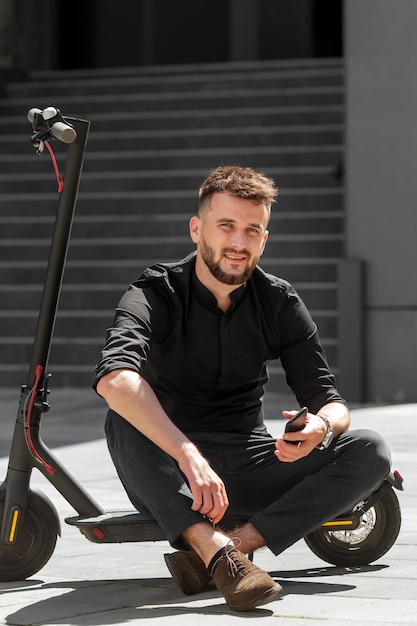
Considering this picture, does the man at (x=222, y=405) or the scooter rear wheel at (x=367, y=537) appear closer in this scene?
the man at (x=222, y=405)

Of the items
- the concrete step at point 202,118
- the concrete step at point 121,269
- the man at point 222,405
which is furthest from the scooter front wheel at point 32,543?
the concrete step at point 202,118

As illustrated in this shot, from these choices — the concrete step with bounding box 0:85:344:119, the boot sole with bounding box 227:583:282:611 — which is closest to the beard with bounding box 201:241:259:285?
the boot sole with bounding box 227:583:282:611

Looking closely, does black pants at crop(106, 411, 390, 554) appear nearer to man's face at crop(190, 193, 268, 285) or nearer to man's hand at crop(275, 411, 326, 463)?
man's hand at crop(275, 411, 326, 463)

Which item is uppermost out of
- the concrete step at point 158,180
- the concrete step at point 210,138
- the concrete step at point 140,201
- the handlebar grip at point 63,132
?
the concrete step at point 210,138

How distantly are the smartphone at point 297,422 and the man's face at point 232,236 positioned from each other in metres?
0.52

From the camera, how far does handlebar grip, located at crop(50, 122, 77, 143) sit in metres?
4.59

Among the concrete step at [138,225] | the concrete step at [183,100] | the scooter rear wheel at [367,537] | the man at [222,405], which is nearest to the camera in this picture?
Result: the man at [222,405]

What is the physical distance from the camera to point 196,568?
430 centimetres

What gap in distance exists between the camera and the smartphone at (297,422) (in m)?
4.29

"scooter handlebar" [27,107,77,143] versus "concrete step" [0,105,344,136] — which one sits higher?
"concrete step" [0,105,344,136]

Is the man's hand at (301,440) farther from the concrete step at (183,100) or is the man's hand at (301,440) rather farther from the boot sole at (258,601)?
the concrete step at (183,100)

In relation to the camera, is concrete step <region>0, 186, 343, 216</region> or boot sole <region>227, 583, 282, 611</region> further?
concrete step <region>0, 186, 343, 216</region>

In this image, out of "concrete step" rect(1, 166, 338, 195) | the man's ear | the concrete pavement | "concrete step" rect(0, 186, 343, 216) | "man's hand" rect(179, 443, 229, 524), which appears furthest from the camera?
"concrete step" rect(1, 166, 338, 195)

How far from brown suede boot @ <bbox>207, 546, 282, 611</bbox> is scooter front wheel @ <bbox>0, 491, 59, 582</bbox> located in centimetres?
73
